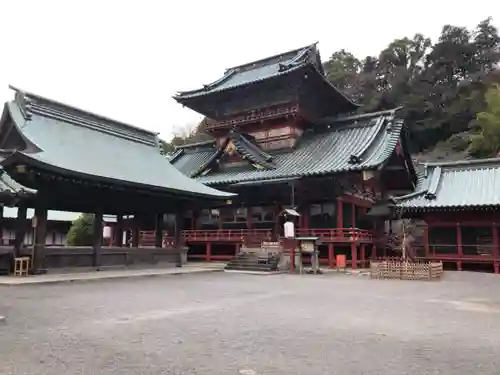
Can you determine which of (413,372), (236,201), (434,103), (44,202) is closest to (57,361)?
(413,372)

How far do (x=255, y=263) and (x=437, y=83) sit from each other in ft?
132

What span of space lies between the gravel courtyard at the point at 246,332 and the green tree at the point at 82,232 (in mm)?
18839

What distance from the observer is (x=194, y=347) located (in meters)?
5.73

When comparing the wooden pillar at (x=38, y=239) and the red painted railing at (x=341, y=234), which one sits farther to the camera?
the red painted railing at (x=341, y=234)

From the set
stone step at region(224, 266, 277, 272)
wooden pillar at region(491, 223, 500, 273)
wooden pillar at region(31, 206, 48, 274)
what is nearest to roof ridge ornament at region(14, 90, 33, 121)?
wooden pillar at region(31, 206, 48, 274)

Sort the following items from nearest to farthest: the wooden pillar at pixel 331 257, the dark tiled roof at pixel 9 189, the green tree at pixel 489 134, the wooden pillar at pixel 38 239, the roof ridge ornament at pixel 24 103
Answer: the dark tiled roof at pixel 9 189 → the wooden pillar at pixel 38 239 → the roof ridge ornament at pixel 24 103 → the wooden pillar at pixel 331 257 → the green tree at pixel 489 134

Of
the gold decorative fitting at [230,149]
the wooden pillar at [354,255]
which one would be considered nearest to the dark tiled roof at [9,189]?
the wooden pillar at [354,255]

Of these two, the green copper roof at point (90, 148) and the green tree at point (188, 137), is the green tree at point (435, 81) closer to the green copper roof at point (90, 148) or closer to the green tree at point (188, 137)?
the green tree at point (188, 137)

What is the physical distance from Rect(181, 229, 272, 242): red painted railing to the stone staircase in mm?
2592

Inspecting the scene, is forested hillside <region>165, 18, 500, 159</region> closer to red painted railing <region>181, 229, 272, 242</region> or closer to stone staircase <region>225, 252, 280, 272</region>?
red painted railing <region>181, 229, 272, 242</region>

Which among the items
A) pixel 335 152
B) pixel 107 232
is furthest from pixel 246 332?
pixel 107 232

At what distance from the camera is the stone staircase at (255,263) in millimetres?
20234

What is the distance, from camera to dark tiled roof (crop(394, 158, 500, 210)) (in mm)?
Answer: 21766

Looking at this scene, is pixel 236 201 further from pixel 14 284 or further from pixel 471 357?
pixel 471 357
